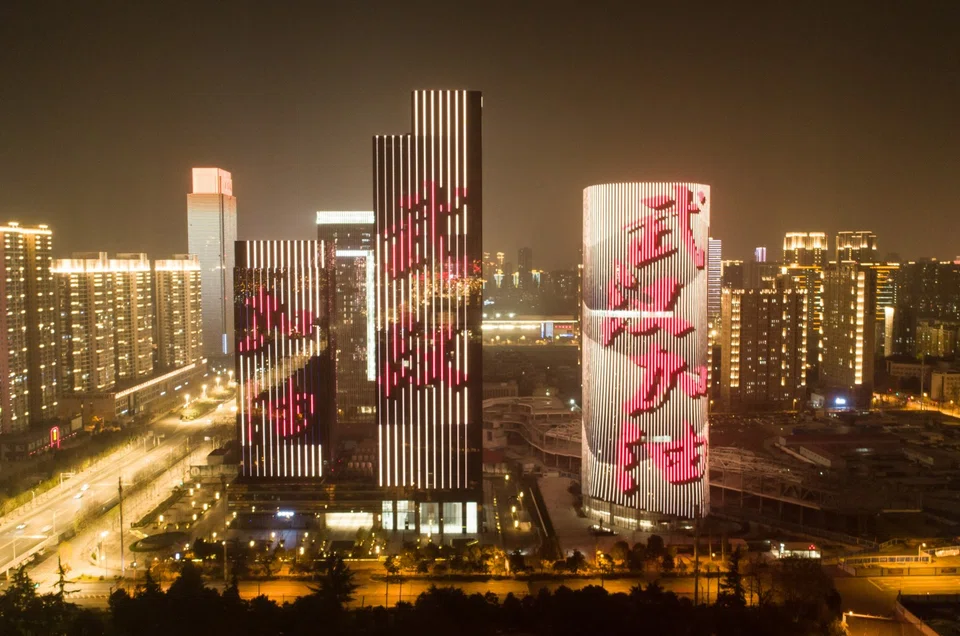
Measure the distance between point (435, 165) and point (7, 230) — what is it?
16138 mm

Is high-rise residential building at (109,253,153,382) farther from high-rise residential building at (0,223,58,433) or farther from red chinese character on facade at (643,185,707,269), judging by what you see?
red chinese character on facade at (643,185,707,269)

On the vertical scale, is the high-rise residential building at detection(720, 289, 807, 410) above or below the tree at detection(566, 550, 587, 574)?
above

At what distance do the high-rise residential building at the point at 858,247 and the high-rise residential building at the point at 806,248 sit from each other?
1.02m

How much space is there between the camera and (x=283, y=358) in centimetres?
1830

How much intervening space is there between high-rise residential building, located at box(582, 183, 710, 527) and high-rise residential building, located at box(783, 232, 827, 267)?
3337 centimetres

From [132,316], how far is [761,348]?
26594 mm

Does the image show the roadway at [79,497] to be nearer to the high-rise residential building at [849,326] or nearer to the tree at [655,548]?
the tree at [655,548]

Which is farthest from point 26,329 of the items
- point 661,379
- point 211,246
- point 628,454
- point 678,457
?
point 678,457

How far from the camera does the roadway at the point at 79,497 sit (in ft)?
52.9

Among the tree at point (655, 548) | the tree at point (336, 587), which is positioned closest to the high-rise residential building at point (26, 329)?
the tree at point (336, 587)

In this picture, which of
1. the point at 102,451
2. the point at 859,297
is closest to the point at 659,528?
the point at 102,451

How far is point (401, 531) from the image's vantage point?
16906mm

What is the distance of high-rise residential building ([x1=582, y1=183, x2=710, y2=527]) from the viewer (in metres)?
16.4

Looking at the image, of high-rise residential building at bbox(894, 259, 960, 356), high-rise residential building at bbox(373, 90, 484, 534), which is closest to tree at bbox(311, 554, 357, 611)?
high-rise residential building at bbox(373, 90, 484, 534)
